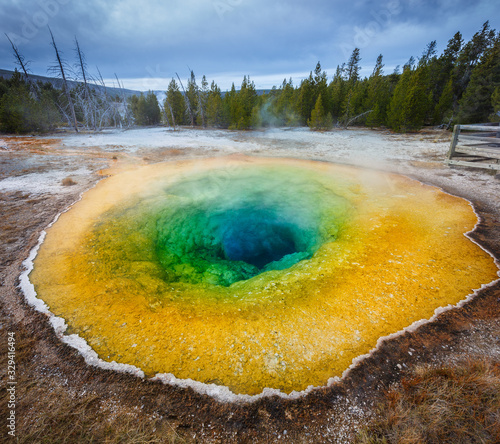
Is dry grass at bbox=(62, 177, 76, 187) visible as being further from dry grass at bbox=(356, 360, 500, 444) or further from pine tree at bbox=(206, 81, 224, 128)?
pine tree at bbox=(206, 81, 224, 128)

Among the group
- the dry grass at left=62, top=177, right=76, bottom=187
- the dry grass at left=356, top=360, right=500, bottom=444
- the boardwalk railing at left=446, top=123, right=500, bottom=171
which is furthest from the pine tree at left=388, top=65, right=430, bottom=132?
the dry grass at left=62, top=177, right=76, bottom=187

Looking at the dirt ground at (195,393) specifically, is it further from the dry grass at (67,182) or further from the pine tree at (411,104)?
the pine tree at (411,104)

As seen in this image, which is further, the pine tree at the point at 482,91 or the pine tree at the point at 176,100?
the pine tree at the point at 176,100

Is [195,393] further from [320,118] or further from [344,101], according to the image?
[344,101]

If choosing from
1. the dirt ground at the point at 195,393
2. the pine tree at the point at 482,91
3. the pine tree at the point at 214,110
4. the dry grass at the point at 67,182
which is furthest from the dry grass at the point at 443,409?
the pine tree at the point at 214,110

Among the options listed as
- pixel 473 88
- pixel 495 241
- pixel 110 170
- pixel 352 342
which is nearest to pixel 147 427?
pixel 352 342
